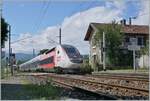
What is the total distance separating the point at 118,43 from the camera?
6525 centimetres

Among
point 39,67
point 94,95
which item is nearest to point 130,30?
point 39,67

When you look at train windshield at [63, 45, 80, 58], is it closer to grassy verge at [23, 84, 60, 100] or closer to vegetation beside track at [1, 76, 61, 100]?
vegetation beside track at [1, 76, 61, 100]

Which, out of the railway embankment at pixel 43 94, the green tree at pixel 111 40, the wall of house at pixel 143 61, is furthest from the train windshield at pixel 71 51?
the green tree at pixel 111 40

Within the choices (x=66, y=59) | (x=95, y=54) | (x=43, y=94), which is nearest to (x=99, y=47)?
(x=95, y=54)

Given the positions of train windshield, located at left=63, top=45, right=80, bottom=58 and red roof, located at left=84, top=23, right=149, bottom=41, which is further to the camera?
red roof, located at left=84, top=23, right=149, bottom=41

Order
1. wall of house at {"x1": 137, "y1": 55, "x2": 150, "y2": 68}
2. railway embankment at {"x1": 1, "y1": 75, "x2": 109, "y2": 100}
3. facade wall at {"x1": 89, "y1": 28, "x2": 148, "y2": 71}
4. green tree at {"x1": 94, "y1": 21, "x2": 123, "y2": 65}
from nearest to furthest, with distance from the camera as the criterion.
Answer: railway embankment at {"x1": 1, "y1": 75, "x2": 109, "y2": 100} → wall of house at {"x1": 137, "y1": 55, "x2": 150, "y2": 68} → green tree at {"x1": 94, "y1": 21, "x2": 123, "y2": 65} → facade wall at {"x1": 89, "y1": 28, "x2": 148, "y2": 71}

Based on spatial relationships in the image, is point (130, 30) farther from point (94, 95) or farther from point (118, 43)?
point (94, 95)

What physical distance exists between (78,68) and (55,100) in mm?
27616

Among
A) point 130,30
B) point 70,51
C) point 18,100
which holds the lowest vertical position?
point 18,100

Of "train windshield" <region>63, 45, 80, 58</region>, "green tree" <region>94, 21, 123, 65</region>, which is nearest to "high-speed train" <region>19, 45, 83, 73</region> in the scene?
"train windshield" <region>63, 45, 80, 58</region>

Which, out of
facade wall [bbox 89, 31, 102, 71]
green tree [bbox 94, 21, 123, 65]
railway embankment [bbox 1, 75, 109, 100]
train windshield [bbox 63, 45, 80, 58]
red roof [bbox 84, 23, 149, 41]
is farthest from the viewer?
red roof [bbox 84, 23, 149, 41]

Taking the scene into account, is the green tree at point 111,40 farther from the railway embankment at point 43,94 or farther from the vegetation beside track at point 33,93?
the vegetation beside track at point 33,93

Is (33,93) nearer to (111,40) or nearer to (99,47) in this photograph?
(111,40)

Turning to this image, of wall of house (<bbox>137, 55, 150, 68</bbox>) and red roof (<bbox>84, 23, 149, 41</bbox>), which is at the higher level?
red roof (<bbox>84, 23, 149, 41</bbox>)
